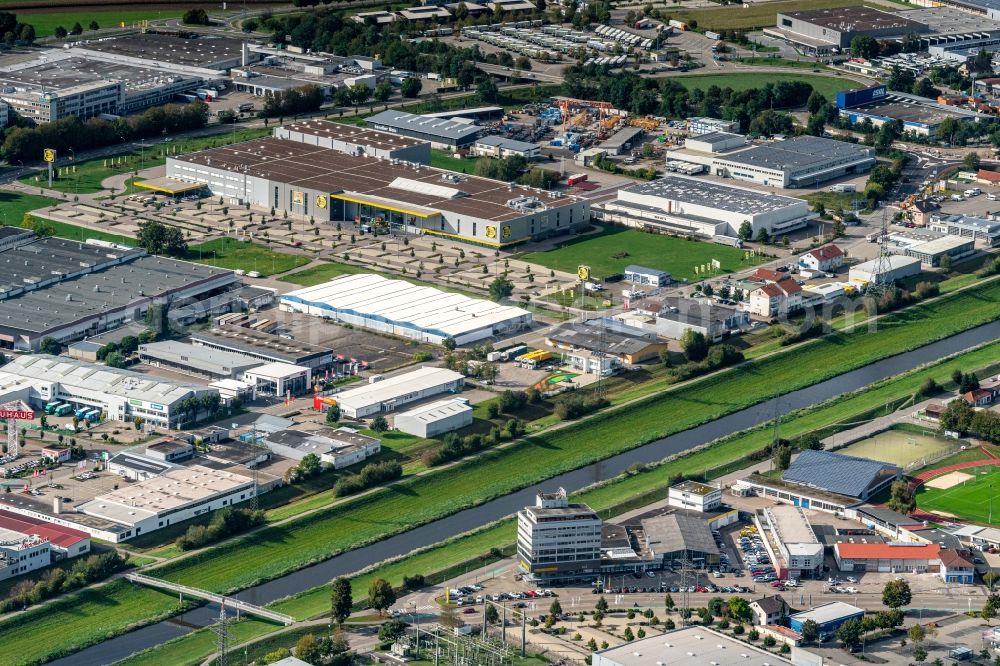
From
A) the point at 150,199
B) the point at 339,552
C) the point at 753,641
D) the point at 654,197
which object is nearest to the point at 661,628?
the point at 753,641

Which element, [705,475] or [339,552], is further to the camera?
[705,475]

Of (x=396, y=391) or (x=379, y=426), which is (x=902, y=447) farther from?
(x=379, y=426)

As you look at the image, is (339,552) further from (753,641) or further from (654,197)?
(654,197)

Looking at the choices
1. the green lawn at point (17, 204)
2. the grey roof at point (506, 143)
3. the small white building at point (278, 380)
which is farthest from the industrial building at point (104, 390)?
the grey roof at point (506, 143)

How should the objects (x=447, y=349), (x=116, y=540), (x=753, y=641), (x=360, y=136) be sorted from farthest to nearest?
(x=360, y=136) < (x=447, y=349) < (x=116, y=540) < (x=753, y=641)

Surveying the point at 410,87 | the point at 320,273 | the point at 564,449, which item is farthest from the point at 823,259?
the point at 410,87
